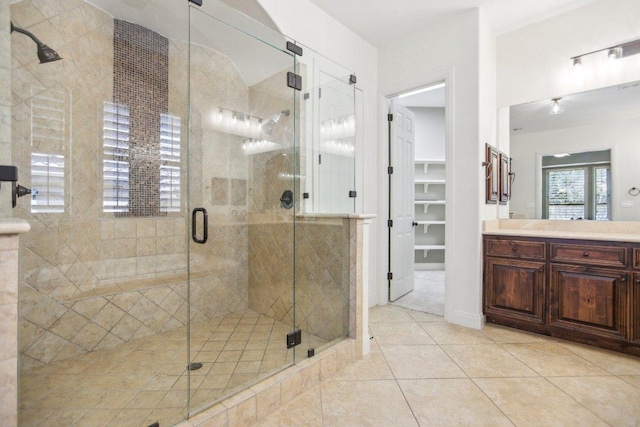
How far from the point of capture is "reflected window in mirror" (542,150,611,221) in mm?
2789

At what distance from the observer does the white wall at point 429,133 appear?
5.72 metres

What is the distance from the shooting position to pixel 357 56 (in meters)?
3.44

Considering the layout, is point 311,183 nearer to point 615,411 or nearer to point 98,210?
point 98,210

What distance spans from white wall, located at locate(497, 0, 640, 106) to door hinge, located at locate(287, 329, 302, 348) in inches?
123

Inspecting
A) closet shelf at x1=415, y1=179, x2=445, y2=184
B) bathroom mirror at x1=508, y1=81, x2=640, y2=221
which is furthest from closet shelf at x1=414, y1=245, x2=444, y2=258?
bathroom mirror at x1=508, y1=81, x2=640, y2=221

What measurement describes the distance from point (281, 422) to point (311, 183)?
1.87m

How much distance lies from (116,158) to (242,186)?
1066mm

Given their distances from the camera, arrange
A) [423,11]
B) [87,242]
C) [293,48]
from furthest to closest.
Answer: [423,11], [87,242], [293,48]

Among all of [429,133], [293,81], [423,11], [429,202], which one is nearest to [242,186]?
[293,81]

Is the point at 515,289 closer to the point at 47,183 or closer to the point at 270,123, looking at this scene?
the point at 270,123

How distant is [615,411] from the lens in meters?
1.67

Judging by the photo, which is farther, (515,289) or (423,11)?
(423,11)

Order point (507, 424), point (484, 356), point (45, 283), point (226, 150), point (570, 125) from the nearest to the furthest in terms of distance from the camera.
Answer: point (507, 424)
point (45, 283)
point (484, 356)
point (226, 150)
point (570, 125)

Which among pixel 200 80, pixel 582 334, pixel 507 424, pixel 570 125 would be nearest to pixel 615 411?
pixel 507 424
